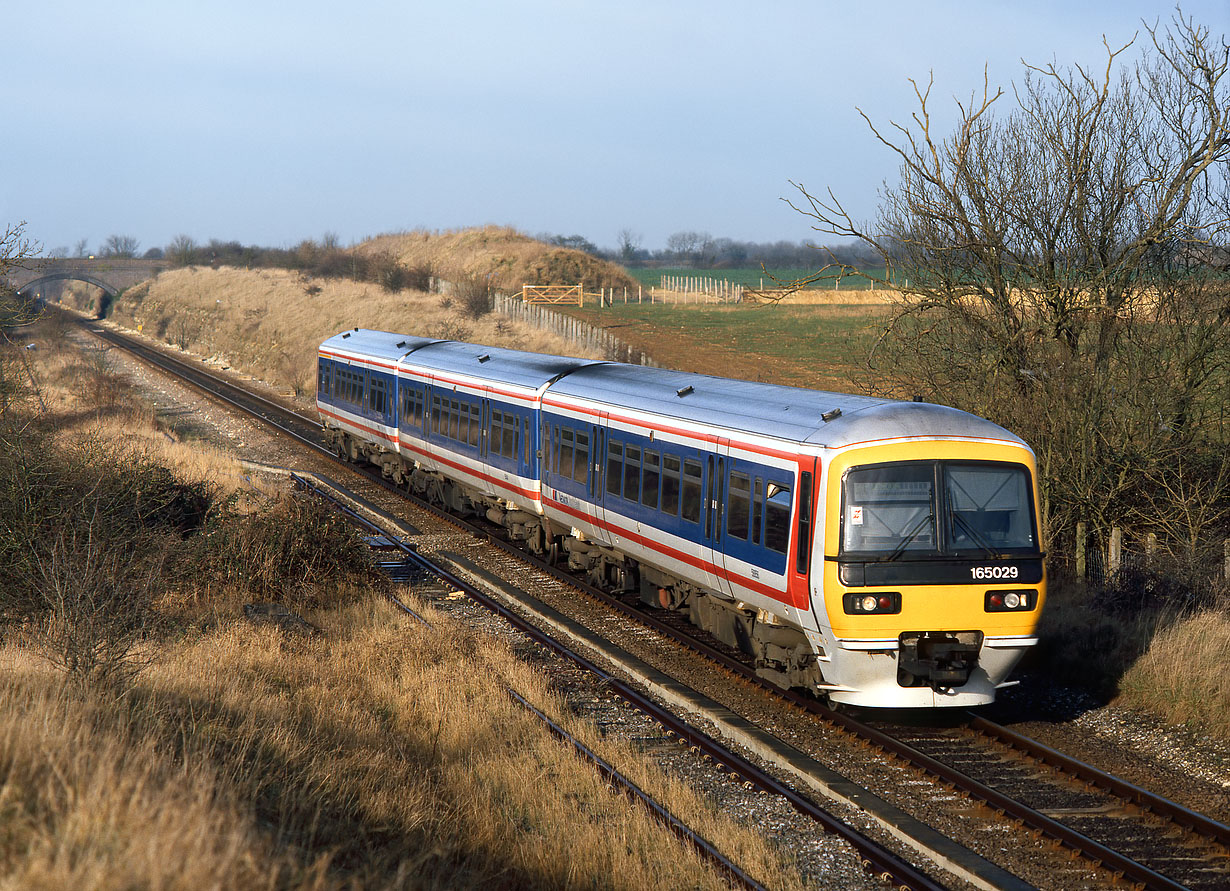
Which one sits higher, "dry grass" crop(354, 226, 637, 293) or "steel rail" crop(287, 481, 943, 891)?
"dry grass" crop(354, 226, 637, 293)

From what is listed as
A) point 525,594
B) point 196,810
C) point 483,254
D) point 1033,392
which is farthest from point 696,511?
point 483,254

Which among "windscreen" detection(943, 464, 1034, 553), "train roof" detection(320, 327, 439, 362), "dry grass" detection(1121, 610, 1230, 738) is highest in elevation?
"train roof" detection(320, 327, 439, 362)

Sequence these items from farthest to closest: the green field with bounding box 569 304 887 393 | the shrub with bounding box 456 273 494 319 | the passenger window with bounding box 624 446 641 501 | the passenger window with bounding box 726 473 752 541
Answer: the shrub with bounding box 456 273 494 319 < the green field with bounding box 569 304 887 393 < the passenger window with bounding box 624 446 641 501 < the passenger window with bounding box 726 473 752 541

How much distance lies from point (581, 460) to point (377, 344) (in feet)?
44.5

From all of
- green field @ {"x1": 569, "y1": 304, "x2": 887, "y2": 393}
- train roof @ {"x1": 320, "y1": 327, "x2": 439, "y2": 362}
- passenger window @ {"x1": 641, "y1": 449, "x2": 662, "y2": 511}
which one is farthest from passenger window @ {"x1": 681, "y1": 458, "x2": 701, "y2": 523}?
train roof @ {"x1": 320, "y1": 327, "x2": 439, "y2": 362}

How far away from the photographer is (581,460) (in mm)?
16062

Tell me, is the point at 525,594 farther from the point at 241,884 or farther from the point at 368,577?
the point at 241,884

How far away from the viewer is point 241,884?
4469 millimetres

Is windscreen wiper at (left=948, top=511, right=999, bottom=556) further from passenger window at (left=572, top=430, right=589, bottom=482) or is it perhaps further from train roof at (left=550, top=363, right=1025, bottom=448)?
passenger window at (left=572, top=430, right=589, bottom=482)

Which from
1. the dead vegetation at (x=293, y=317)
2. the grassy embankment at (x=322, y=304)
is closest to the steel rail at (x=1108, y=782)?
the dead vegetation at (x=293, y=317)

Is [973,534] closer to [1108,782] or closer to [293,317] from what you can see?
[1108,782]

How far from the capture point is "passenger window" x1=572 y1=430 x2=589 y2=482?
15.8m

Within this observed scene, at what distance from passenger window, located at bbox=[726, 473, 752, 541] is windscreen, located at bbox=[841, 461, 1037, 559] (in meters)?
1.62

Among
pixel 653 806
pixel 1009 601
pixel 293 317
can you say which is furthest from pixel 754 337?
pixel 653 806
